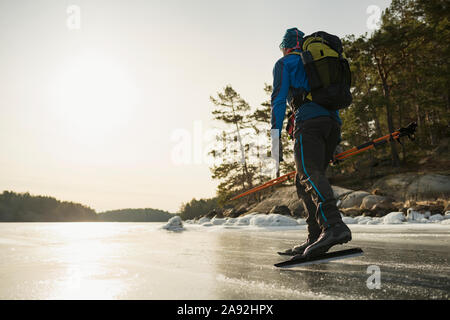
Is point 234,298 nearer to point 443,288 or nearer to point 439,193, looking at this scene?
point 443,288

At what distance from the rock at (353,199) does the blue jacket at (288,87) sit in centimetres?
1522

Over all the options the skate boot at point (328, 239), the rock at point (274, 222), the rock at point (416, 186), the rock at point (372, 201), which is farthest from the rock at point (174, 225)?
the rock at point (416, 186)

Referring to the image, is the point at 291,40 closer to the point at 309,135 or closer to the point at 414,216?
the point at 309,135

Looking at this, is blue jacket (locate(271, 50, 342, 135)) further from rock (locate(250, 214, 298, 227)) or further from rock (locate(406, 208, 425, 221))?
rock (locate(406, 208, 425, 221))

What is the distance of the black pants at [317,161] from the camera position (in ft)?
7.66

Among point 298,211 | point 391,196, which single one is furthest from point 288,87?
point 391,196

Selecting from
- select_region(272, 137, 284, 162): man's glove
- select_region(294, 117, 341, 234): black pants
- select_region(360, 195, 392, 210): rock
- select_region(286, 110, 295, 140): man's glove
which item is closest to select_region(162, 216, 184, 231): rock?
select_region(286, 110, 295, 140): man's glove

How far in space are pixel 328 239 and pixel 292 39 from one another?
1.99 metres

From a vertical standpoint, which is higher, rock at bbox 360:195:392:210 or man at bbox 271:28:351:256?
man at bbox 271:28:351:256

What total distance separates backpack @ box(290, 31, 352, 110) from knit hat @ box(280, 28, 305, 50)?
28cm

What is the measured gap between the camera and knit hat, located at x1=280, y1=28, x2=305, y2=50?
2.85m

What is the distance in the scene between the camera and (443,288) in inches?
54.9

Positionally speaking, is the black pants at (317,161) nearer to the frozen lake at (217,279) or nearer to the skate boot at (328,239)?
the skate boot at (328,239)
